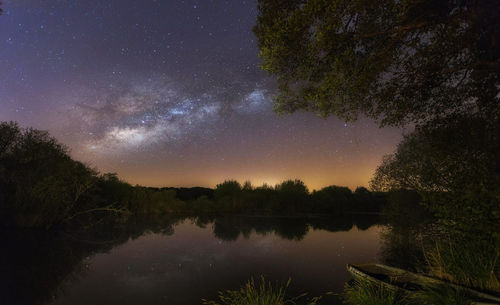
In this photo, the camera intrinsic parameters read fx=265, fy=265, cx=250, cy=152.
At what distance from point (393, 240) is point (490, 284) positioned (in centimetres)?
1868

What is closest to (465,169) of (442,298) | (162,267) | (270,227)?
(442,298)

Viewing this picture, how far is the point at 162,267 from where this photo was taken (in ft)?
45.0

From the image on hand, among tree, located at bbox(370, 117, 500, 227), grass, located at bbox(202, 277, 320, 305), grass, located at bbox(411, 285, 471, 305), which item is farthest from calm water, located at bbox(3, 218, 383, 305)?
tree, located at bbox(370, 117, 500, 227)

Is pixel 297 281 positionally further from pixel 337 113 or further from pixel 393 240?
pixel 393 240

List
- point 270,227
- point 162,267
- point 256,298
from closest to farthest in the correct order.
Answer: point 256,298, point 162,267, point 270,227

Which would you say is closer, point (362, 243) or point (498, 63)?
point (498, 63)

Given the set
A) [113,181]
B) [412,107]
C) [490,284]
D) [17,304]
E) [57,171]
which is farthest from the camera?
[113,181]

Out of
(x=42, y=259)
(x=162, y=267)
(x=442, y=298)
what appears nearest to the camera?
(x=442, y=298)

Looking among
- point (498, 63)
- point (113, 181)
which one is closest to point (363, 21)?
Result: point (498, 63)

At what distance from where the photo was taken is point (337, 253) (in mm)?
18500

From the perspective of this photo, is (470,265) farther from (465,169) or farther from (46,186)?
(46,186)

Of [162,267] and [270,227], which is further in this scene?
[270,227]

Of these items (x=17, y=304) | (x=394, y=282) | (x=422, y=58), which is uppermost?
(x=422, y=58)

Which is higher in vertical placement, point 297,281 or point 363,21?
point 363,21
